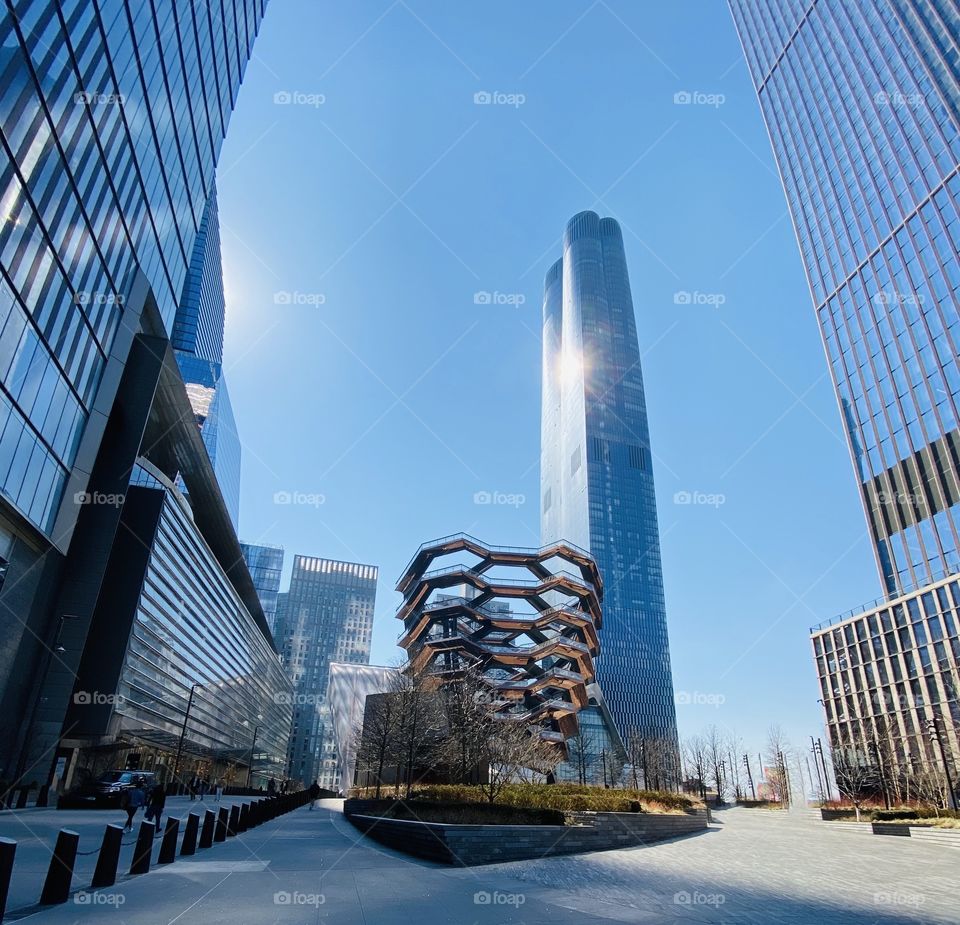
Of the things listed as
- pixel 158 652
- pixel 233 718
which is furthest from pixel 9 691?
pixel 233 718

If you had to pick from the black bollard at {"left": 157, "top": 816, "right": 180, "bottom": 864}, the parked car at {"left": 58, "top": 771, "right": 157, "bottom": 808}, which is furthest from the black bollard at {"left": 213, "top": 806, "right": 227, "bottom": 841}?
the parked car at {"left": 58, "top": 771, "right": 157, "bottom": 808}

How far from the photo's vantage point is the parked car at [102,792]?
3250cm

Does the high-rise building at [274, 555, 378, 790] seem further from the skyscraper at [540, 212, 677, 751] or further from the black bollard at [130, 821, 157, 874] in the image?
the black bollard at [130, 821, 157, 874]

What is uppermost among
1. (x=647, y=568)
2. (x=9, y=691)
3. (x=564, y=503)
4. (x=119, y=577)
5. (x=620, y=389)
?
(x=620, y=389)

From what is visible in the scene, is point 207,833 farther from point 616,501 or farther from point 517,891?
point 616,501

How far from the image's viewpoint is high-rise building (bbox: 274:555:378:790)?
159 meters

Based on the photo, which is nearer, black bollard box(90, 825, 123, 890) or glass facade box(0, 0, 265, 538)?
black bollard box(90, 825, 123, 890)

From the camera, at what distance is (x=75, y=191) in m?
27.3

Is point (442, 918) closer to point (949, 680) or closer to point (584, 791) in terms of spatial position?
point (584, 791)

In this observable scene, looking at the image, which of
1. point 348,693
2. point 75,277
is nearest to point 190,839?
point 75,277

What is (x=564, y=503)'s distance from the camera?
183 meters

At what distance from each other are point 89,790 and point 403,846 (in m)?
27.2

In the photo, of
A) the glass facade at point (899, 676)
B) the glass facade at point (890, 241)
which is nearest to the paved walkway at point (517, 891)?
the glass facade at point (899, 676)

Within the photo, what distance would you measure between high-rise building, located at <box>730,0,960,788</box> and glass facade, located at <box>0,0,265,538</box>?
6392 centimetres
